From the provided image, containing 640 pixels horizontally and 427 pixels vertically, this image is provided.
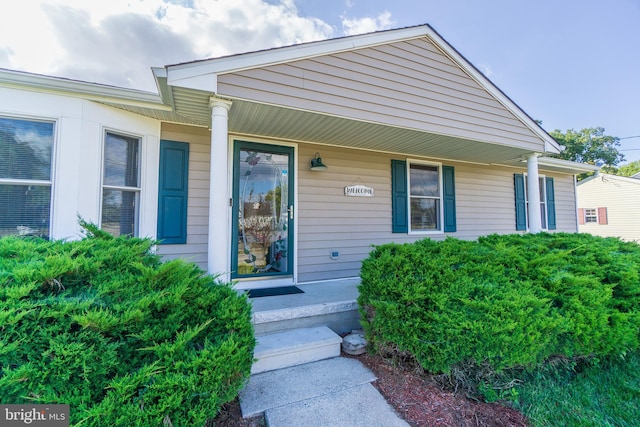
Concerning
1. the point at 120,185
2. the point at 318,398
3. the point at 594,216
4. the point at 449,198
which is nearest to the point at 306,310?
the point at 318,398

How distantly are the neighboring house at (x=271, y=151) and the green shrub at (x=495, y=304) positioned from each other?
1624 mm

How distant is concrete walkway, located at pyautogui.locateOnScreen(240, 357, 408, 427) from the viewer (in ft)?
6.04

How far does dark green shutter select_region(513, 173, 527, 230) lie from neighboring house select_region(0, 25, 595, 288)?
1.41 metres

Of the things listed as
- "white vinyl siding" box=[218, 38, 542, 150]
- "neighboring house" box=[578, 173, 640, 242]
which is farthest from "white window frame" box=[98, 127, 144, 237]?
"neighboring house" box=[578, 173, 640, 242]

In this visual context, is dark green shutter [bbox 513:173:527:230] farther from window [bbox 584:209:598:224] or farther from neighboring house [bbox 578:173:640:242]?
window [bbox 584:209:598:224]

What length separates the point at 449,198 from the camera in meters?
5.64

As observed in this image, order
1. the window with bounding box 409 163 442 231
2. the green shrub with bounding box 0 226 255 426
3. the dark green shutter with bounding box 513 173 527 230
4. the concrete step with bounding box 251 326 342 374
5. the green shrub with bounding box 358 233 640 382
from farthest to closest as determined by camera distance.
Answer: the dark green shutter with bounding box 513 173 527 230, the window with bounding box 409 163 442 231, the concrete step with bounding box 251 326 342 374, the green shrub with bounding box 358 233 640 382, the green shrub with bounding box 0 226 255 426

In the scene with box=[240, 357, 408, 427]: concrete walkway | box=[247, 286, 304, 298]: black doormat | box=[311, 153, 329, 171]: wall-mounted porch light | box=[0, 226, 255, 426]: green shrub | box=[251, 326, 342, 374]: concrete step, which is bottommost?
box=[240, 357, 408, 427]: concrete walkway

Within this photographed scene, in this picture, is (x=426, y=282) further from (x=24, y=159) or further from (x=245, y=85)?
(x=24, y=159)

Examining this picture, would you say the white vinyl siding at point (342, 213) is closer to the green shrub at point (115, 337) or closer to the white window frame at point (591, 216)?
the green shrub at point (115, 337)

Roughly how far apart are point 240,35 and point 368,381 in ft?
32.5

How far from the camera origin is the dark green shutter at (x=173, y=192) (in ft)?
11.6

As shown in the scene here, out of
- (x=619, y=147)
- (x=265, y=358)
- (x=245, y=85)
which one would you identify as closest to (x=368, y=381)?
(x=265, y=358)

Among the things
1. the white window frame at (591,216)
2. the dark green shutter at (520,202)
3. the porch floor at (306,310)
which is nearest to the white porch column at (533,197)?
the dark green shutter at (520,202)
